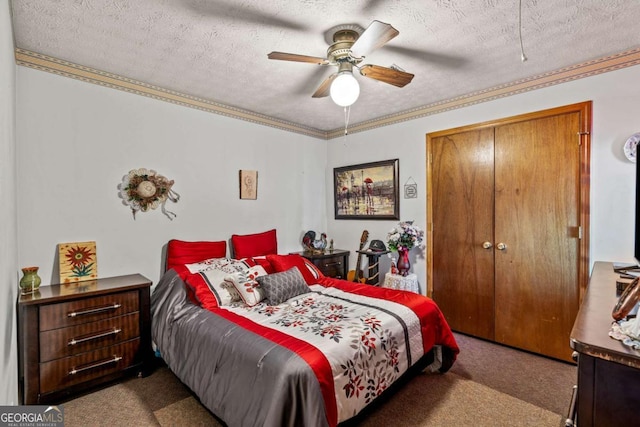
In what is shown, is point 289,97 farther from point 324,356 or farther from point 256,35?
point 324,356

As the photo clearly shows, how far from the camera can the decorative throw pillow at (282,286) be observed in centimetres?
251

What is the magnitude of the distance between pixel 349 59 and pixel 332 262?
2.57 m

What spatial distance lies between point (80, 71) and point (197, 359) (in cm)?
249

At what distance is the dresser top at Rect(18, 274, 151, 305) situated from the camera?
2.05 metres

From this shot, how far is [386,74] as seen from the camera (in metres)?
2.11

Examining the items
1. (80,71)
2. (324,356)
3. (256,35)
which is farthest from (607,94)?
(80,71)

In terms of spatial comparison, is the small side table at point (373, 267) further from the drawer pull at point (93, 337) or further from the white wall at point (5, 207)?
the white wall at point (5, 207)

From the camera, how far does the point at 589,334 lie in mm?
1047

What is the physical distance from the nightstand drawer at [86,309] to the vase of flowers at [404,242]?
102 inches

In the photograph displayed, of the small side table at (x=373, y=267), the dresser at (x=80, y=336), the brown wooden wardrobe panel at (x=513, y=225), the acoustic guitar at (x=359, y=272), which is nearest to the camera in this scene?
the dresser at (x=80, y=336)

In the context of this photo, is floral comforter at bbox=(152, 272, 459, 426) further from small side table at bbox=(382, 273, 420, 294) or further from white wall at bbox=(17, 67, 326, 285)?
small side table at bbox=(382, 273, 420, 294)

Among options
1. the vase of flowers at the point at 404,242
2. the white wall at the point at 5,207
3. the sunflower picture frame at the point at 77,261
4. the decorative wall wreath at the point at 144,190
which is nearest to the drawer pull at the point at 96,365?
the white wall at the point at 5,207

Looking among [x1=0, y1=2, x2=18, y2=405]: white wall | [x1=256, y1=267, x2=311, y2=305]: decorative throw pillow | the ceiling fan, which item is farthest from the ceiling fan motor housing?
[x1=256, y1=267, x2=311, y2=305]: decorative throw pillow

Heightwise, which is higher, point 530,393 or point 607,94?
point 607,94
